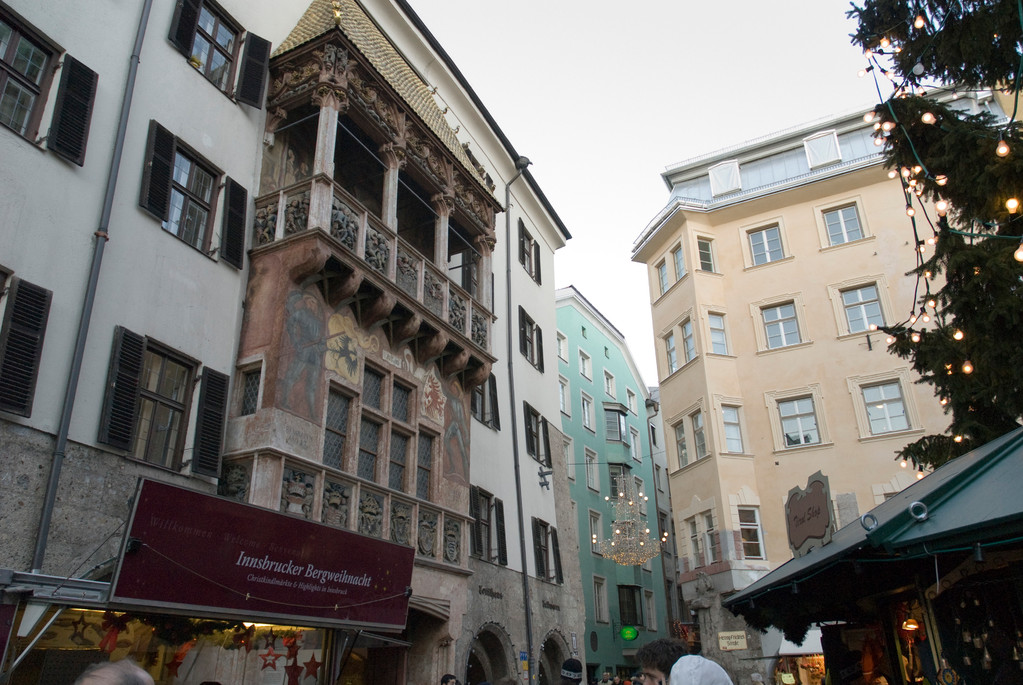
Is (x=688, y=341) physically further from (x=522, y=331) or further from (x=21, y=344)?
(x=21, y=344)

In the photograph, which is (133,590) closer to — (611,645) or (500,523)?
(500,523)

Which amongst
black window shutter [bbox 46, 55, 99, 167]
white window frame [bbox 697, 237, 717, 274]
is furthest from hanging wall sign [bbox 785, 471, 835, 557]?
white window frame [bbox 697, 237, 717, 274]

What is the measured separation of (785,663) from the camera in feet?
74.3

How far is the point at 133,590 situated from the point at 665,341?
23.8 metres

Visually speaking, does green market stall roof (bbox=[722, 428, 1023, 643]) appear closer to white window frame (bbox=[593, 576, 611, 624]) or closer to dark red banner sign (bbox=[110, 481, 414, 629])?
dark red banner sign (bbox=[110, 481, 414, 629])

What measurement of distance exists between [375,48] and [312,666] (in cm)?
1176

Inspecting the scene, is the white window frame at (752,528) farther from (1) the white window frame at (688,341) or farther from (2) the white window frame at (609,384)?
(2) the white window frame at (609,384)

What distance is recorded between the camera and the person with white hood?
467cm

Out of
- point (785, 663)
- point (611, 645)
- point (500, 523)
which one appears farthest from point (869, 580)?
point (611, 645)

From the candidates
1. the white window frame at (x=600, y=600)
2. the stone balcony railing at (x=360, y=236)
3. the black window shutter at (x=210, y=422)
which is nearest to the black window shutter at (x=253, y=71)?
the stone balcony railing at (x=360, y=236)

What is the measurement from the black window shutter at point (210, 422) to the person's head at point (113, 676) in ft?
29.0

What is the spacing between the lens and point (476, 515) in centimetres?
1794

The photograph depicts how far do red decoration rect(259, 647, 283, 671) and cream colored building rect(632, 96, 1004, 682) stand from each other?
16458 millimetres

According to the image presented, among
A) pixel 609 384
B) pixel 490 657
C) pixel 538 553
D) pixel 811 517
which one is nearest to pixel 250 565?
pixel 811 517
